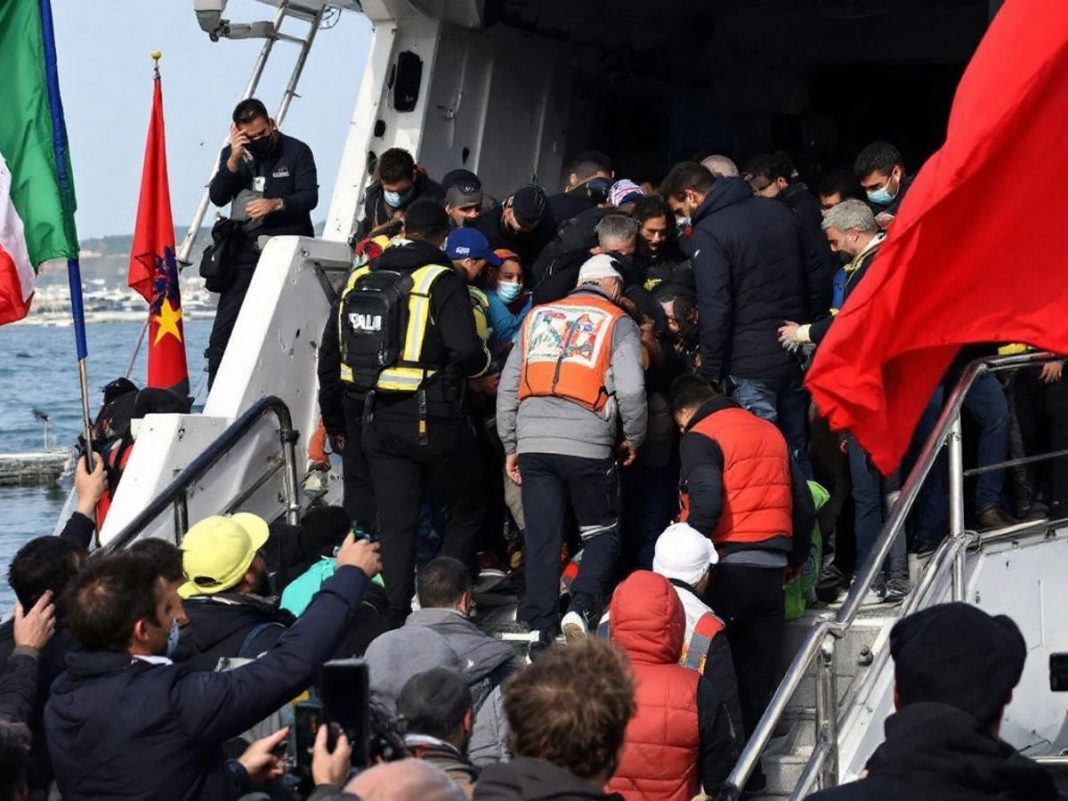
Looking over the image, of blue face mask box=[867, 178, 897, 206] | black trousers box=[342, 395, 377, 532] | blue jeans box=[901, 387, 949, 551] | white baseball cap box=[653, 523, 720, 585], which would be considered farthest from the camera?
blue face mask box=[867, 178, 897, 206]

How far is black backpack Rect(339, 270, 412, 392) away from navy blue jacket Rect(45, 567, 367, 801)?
120 inches

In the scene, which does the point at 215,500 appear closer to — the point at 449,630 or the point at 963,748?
the point at 449,630

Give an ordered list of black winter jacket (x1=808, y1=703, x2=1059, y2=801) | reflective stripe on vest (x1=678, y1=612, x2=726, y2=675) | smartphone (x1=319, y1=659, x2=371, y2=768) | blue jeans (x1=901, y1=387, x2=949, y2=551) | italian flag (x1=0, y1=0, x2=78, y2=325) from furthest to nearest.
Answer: italian flag (x1=0, y1=0, x2=78, y2=325) → blue jeans (x1=901, y1=387, x2=949, y2=551) → reflective stripe on vest (x1=678, y1=612, x2=726, y2=675) → smartphone (x1=319, y1=659, x2=371, y2=768) → black winter jacket (x1=808, y1=703, x2=1059, y2=801)

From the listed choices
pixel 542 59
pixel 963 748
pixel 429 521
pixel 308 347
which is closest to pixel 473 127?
pixel 542 59

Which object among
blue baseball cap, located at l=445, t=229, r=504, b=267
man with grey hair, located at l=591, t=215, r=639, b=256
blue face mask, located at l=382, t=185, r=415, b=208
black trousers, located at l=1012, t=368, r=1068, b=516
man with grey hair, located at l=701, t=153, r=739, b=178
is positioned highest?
man with grey hair, located at l=701, t=153, r=739, b=178

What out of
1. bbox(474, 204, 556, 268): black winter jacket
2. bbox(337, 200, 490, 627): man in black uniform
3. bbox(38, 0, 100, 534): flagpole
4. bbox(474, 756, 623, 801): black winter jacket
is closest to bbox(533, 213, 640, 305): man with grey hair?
bbox(337, 200, 490, 627): man in black uniform

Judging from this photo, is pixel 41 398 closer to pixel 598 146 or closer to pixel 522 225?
pixel 598 146

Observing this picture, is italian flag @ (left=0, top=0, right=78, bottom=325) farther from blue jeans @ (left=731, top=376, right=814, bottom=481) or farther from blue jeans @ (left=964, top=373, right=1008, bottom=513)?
blue jeans @ (left=964, top=373, right=1008, bottom=513)

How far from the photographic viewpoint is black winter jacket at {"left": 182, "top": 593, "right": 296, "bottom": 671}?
603 centimetres

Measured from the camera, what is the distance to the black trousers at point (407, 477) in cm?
774

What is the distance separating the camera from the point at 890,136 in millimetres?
15406

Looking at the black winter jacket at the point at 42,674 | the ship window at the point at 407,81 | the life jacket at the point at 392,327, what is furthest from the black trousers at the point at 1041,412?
the black winter jacket at the point at 42,674

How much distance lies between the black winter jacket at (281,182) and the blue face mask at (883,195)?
3.01 metres

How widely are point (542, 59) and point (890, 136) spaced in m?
4.38
